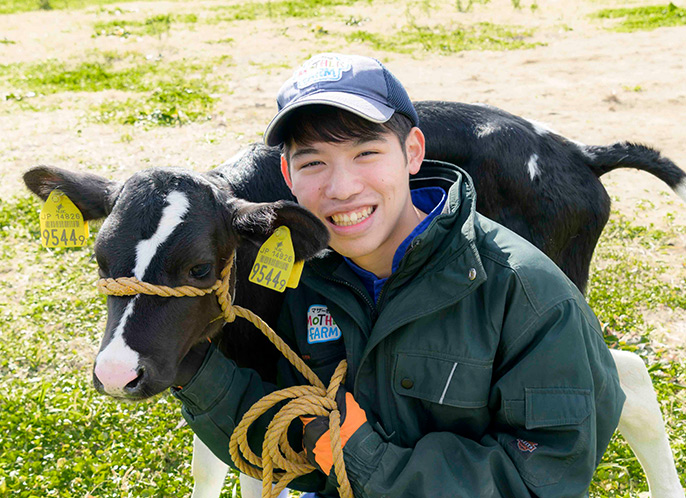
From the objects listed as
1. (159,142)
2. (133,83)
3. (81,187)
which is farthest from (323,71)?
(133,83)

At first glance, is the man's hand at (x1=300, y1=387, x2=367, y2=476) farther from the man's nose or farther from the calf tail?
the calf tail

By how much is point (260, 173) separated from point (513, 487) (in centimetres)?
196

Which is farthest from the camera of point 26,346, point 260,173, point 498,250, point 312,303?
point 26,346

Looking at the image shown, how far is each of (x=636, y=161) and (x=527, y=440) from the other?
2254mm

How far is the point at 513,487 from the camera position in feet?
6.28

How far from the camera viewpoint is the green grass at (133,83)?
9930mm

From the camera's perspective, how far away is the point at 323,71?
2.26 meters

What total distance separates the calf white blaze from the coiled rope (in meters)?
0.09

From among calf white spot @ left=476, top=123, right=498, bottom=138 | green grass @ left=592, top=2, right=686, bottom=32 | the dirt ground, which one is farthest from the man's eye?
green grass @ left=592, top=2, right=686, bottom=32

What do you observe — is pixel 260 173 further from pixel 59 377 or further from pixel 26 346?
pixel 26 346

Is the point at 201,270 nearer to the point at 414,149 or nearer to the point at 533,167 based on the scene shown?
the point at 414,149

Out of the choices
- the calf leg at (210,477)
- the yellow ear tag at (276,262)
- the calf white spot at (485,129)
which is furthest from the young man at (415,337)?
the calf white spot at (485,129)

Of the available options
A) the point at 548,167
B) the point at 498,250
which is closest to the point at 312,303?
the point at 498,250

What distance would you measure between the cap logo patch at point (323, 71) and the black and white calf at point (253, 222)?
453mm
